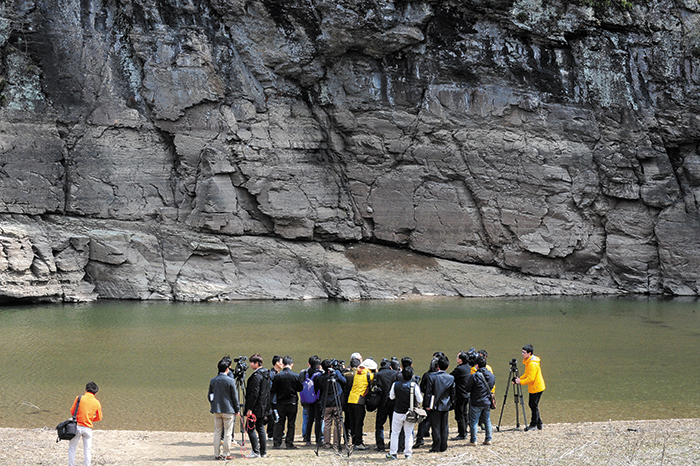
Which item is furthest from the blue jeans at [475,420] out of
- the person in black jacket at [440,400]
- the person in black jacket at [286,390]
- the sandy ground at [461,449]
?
the person in black jacket at [286,390]

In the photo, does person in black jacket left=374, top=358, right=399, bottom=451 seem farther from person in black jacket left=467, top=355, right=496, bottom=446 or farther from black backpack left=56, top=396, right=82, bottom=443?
black backpack left=56, top=396, right=82, bottom=443

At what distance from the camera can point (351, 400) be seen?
9.34 metres

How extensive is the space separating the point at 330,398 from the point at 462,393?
78.1 inches

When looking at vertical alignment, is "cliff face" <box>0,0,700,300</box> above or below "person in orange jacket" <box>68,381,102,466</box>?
above

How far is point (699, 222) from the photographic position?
3475 cm

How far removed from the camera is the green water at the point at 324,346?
12312 mm

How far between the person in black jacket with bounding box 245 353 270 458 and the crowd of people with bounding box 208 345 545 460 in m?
0.01

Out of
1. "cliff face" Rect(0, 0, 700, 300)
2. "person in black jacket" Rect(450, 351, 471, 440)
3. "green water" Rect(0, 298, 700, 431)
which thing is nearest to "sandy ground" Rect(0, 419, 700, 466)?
"person in black jacket" Rect(450, 351, 471, 440)

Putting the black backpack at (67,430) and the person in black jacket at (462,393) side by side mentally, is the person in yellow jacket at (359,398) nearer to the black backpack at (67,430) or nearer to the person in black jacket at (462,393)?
the person in black jacket at (462,393)

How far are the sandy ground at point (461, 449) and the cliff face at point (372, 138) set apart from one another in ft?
72.0

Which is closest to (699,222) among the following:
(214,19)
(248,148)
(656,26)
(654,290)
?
(654,290)

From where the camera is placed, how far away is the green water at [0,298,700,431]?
12.3m

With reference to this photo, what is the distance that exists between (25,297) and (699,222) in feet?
113

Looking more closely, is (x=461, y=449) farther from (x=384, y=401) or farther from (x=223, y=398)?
(x=223, y=398)
